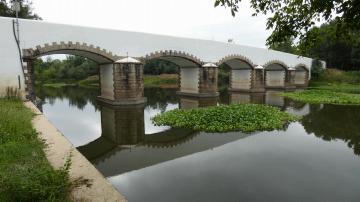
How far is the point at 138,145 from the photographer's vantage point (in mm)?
9320

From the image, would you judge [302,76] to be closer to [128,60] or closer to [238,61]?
[238,61]

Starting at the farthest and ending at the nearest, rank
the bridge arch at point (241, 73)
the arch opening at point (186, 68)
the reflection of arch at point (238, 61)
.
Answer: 1. the bridge arch at point (241, 73)
2. the reflection of arch at point (238, 61)
3. the arch opening at point (186, 68)

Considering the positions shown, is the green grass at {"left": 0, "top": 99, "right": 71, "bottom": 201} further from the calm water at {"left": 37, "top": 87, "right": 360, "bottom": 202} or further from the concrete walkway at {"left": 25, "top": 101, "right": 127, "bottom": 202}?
the calm water at {"left": 37, "top": 87, "right": 360, "bottom": 202}

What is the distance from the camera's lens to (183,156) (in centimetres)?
806

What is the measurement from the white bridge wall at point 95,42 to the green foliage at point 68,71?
3193 cm

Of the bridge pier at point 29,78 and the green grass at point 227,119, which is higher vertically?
the bridge pier at point 29,78

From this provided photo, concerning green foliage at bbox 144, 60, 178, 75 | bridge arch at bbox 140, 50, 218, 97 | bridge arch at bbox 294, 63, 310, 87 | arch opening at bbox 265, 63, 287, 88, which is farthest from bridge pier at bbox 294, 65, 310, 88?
bridge arch at bbox 140, 50, 218, 97

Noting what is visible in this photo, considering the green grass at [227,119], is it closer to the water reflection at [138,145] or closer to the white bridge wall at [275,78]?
the water reflection at [138,145]

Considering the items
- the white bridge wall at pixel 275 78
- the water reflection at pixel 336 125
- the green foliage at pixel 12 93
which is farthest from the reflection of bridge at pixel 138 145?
the white bridge wall at pixel 275 78

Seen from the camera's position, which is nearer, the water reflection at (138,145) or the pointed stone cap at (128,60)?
the water reflection at (138,145)

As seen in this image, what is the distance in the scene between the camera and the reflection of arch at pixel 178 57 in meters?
21.1

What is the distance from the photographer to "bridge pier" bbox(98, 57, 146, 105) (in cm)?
1861

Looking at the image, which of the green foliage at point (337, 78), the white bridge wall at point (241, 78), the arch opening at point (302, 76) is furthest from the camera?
the arch opening at point (302, 76)

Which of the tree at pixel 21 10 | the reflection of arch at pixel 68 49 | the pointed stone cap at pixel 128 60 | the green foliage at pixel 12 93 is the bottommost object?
the green foliage at pixel 12 93
